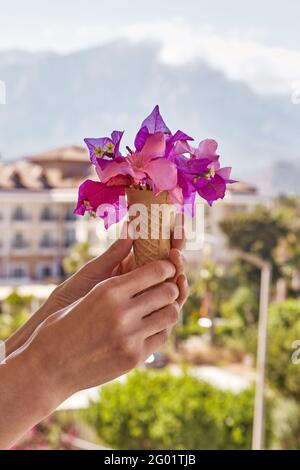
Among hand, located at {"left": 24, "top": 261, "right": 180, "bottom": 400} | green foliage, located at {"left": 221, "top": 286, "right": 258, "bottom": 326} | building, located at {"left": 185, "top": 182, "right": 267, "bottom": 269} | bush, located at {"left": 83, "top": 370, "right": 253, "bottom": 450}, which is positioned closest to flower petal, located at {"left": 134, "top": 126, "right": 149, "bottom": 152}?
hand, located at {"left": 24, "top": 261, "right": 180, "bottom": 400}

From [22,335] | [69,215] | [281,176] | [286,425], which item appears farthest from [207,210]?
[22,335]

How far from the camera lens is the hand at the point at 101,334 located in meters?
0.56

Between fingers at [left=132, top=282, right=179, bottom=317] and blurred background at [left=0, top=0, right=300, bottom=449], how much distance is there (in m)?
3.08

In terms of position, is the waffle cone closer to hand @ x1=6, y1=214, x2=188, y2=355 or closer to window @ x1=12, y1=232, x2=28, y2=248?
hand @ x1=6, y1=214, x2=188, y2=355

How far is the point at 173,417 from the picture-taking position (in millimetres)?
4941

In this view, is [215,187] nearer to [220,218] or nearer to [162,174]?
[162,174]

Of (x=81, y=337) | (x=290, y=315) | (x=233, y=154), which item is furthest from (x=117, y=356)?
(x=290, y=315)

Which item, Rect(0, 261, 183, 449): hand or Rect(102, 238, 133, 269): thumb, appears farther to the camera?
Rect(102, 238, 133, 269): thumb

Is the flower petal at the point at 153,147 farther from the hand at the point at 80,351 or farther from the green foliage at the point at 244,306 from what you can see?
the green foliage at the point at 244,306

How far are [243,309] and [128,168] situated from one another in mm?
7427

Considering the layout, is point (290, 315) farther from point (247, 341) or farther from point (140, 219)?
point (140, 219)

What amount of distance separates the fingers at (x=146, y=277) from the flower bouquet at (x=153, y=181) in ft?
0.09

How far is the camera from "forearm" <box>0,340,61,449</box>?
0.56 m

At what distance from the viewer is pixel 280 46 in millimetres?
6312
